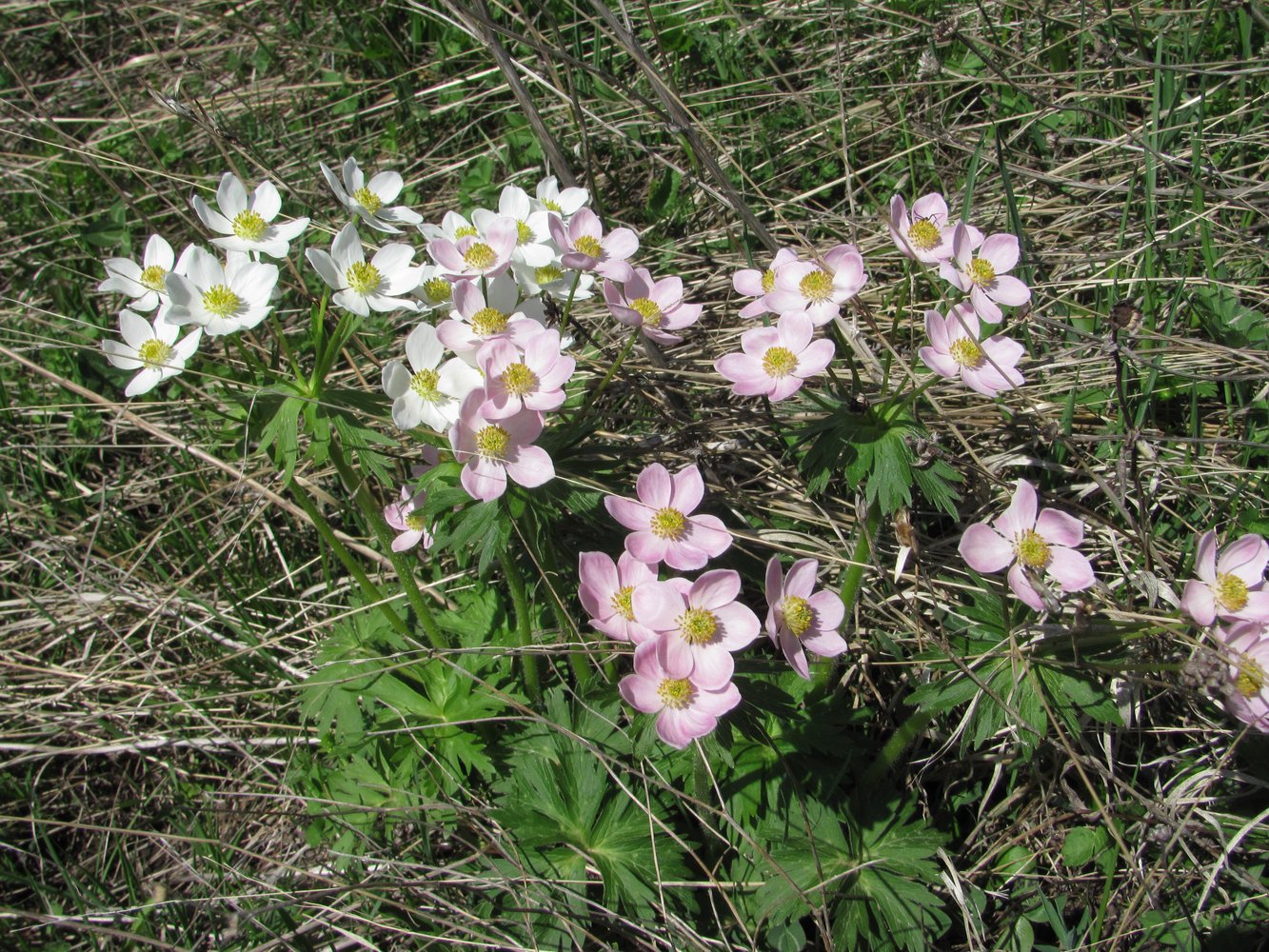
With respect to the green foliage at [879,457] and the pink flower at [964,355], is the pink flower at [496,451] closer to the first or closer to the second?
the green foliage at [879,457]

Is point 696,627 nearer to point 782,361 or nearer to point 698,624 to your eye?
point 698,624

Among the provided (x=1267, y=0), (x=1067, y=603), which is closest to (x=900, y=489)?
(x=1067, y=603)

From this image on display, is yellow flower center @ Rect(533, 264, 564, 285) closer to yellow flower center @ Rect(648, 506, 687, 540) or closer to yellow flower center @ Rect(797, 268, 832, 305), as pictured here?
yellow flower center @ Rect(797, 268, 832, 305)

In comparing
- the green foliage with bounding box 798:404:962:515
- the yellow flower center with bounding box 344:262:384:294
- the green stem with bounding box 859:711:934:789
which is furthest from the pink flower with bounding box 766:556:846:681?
the yellow flower center with bounding box 344:262:384:294

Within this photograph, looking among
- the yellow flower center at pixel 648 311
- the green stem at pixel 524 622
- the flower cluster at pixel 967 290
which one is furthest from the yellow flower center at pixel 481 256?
the flower cluster at pixel 967 290

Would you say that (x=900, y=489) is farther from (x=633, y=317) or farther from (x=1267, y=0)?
(x=1267, y=0)

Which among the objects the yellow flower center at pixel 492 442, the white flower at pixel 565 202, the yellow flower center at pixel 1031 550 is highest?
the white flower at pixel 565 202
